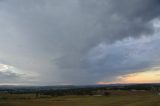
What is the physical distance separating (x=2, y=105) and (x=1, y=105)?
0.30 meters

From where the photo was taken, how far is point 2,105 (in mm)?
65125

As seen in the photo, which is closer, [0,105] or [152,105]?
[152,105]

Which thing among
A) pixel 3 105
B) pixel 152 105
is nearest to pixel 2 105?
pixel 3 105

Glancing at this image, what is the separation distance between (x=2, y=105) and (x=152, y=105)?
34.9m

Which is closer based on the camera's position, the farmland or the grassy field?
the grassy field

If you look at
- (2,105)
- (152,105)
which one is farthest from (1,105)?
(152,105)

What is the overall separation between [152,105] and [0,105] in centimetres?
3562

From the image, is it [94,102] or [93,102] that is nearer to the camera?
[94,102]

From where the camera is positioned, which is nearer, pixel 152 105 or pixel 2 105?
pixel 152 105

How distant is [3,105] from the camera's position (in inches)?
2559

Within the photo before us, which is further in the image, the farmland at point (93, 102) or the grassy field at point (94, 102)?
the farmland at point (93, 102)

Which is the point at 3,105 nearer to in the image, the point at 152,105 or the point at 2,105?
the point at 2,105

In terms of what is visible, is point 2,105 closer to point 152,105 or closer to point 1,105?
point 1,105
